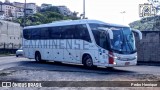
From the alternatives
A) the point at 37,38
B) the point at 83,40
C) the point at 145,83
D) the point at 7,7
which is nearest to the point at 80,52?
the point at 83,40

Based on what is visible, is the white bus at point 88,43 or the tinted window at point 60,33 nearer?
the white bus at point 88,43

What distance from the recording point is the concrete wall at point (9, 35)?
55594 mm

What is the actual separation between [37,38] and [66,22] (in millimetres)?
4492

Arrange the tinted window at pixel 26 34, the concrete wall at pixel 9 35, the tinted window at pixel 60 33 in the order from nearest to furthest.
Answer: the tinted window at pixel 60 33, the tinted window at pixel 26 34, the concrete wall at pixel 9 35

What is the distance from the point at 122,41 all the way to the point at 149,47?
8934 mm

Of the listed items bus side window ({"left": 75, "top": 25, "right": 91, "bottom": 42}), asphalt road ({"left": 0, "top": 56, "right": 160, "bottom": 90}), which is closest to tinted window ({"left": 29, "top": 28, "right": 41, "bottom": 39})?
bus side window ({"left": 75, "top": 25, "right": 91, "bottom": 42})

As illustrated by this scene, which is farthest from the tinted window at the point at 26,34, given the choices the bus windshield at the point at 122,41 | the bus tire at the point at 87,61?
the bus windshield at the point at 122,41

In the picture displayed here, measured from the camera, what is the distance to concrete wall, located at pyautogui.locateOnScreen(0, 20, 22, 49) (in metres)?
55.6

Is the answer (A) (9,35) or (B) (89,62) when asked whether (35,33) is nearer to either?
(B) (89,62)

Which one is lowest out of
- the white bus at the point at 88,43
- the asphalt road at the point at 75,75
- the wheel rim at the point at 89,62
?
the asphalt road at the point at 75,75

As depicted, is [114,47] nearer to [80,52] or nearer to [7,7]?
[80,52]

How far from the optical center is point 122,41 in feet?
59.8

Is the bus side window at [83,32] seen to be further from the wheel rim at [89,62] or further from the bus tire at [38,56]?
the bus tire at [38,56]

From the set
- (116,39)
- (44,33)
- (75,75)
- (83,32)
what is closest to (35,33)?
(44,33)
